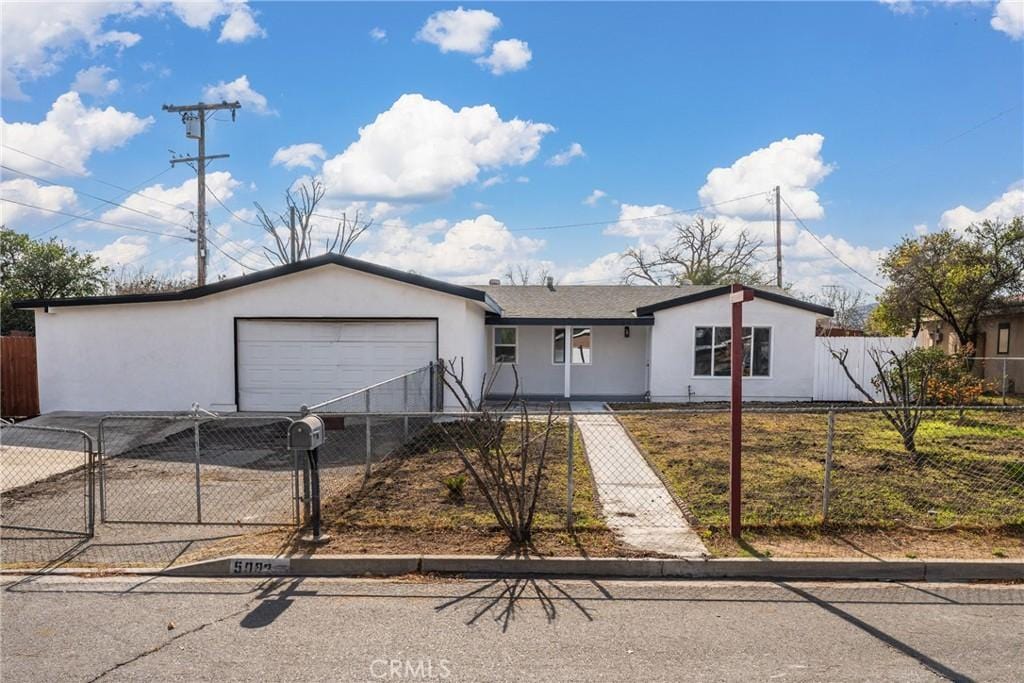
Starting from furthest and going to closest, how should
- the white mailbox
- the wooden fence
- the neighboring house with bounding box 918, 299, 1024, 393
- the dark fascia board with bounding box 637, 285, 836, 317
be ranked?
the neighboring house with bounding box 918, 299, 1024, 393, the dark fascia board with bounding box 637, 285, 836, 317, the wooden fence, the white mailbox

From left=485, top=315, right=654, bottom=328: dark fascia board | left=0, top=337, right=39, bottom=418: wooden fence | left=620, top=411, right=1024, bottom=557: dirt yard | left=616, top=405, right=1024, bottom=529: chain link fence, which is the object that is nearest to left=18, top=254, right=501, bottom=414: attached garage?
left=0, top=337, right=39, bottom=418: wooden fence

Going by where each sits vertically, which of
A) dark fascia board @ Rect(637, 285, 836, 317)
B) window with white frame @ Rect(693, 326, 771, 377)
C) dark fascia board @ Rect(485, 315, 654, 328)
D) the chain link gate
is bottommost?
the chain link gate

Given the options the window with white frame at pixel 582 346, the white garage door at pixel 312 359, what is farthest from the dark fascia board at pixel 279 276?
the window with white frame at pixel 582 346

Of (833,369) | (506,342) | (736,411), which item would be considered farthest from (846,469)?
(506,342)

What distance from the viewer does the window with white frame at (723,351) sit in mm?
17422

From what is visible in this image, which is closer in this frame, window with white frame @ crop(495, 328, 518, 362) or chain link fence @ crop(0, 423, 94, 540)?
chain link fence @ crop(0, 423, 94, 540)

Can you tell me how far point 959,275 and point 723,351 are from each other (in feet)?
30.0

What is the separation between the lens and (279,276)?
14586mm

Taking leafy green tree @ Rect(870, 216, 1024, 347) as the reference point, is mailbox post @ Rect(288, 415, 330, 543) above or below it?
below

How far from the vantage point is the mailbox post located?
5.87m

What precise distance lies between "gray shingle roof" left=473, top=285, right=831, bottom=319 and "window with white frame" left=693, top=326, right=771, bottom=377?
1123mm

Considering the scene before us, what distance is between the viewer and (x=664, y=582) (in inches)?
213

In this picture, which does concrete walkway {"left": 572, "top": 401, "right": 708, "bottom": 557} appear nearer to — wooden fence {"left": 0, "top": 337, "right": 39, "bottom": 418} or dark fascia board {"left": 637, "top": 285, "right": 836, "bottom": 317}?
dark fascia board {"left": 637, "top": 285, "right": 836, "bottom": 317}

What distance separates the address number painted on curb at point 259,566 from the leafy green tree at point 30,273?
909 inches
